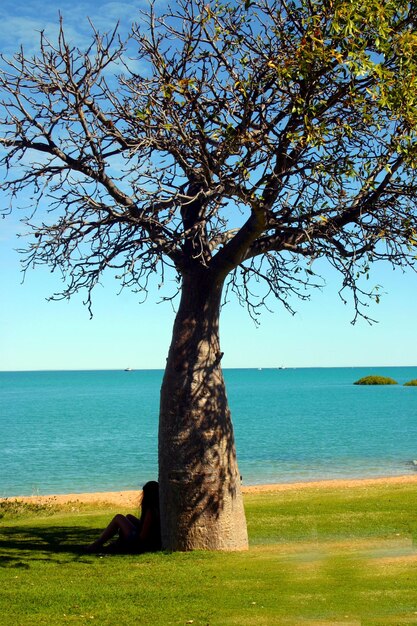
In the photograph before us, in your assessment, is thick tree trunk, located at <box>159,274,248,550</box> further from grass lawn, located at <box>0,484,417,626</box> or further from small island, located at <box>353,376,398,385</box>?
small island, located at <box>353,376,398,385</box>

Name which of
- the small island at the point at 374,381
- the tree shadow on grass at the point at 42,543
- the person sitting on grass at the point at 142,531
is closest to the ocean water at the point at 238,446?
the tree shadow on grass at the point at 42,543

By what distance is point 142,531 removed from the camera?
11.2m

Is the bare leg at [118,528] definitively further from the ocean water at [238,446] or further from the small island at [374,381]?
the small island at [374,381]

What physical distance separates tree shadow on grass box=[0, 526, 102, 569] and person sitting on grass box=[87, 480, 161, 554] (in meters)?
0.46

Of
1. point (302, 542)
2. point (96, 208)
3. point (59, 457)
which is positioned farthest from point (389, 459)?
point (96, 208)

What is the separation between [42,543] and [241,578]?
14.4 feet

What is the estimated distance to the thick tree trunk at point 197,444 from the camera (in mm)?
10734

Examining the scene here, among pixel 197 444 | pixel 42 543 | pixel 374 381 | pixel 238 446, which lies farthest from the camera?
pixel 374 381

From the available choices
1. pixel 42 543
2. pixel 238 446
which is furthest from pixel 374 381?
pixel 42 543

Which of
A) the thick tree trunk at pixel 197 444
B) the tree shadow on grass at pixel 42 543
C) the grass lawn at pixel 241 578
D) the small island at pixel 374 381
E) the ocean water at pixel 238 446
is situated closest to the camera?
the grass lawn at pixel 241 578

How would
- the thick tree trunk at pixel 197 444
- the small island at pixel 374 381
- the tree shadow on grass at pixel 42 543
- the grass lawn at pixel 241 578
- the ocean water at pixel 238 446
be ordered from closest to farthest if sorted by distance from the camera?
1. the grass lawn at pixel 241 578
2. the thick tree trunk at pixel 197 444
3. the tree shadow on grass at pixel 42 543
4. the ocean water at pixel 238 446
5. the small island at pixel 374 381

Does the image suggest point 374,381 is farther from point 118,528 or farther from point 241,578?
point 241,578

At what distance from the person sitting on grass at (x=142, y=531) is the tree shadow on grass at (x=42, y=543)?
1.51 ft

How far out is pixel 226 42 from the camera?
1109cm
